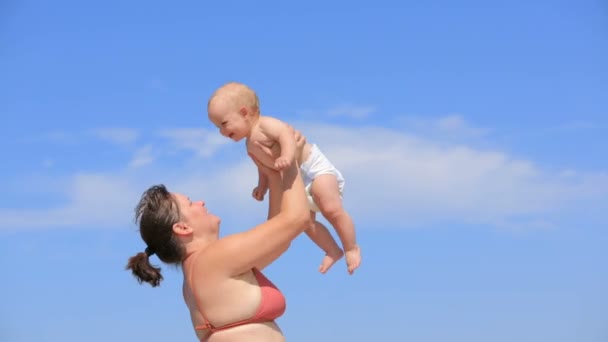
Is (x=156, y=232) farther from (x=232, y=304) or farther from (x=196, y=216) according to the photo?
(x=232, y=304)

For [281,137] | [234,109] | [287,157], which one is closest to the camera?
[287,157]

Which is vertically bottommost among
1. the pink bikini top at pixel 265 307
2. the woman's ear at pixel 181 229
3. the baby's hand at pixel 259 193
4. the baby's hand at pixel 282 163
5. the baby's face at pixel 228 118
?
the pink bikini top at pixel 265 307

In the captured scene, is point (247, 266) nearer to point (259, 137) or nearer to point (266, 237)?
point (266, 237)

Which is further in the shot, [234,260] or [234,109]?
[234,109]

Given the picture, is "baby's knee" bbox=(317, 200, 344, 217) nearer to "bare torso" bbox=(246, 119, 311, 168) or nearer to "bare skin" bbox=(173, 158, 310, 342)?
"bare torso" bbox=(246, 119, 311, 168)

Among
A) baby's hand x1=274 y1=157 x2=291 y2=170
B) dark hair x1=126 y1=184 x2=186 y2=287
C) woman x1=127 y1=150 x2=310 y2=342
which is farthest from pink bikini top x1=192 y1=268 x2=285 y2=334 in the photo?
baby's hand x1=274 y1=157 x2=291 y2=170

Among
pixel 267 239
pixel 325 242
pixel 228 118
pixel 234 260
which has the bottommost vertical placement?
pixel 234 260

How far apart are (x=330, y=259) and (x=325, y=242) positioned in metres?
0.16

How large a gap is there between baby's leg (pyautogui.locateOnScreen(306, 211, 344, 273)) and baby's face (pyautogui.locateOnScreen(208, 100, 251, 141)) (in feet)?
3.78

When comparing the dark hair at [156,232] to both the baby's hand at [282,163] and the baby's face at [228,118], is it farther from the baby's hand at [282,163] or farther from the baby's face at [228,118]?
the baby's hand at [282,163]

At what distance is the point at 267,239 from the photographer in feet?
20.4

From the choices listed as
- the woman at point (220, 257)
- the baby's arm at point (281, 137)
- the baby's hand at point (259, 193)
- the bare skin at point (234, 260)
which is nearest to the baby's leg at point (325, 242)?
the baby's hand at point (259, 193)

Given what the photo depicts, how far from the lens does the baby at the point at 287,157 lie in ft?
21.8

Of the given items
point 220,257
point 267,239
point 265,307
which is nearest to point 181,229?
point 220,257
